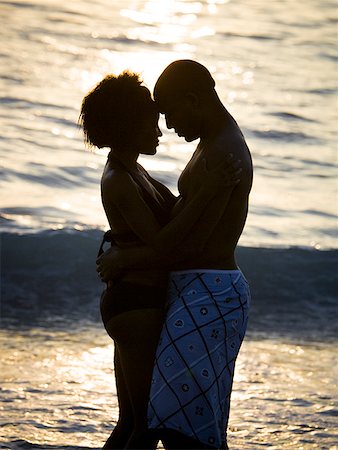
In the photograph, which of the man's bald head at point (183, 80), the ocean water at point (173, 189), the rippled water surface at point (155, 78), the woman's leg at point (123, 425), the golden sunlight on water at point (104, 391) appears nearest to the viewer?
the man's bald head at point (183, 80)

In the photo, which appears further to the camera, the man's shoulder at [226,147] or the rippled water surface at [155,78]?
the rippled water surface at [155,78]

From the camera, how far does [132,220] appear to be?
Result: 3891 mm

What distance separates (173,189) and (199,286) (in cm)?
690

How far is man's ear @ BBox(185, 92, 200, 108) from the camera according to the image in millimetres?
3895

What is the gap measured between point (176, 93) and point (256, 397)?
2.77m

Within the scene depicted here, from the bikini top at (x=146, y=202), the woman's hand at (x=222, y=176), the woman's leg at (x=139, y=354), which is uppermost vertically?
the woman's hand at (x=222, y=176)

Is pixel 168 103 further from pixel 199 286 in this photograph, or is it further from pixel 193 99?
pixel 199 286

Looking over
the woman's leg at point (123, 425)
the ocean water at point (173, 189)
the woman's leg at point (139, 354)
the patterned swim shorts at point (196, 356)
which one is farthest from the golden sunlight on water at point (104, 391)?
the patterned swim shorts at point (196, 356)

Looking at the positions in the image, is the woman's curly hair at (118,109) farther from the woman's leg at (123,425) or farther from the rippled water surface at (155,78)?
the rippled water surface at (155,78)

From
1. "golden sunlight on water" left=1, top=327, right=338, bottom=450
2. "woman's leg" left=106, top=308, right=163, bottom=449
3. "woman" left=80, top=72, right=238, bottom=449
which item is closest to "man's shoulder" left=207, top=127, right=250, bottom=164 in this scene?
"woman" left=80, top=72, right=238, bottom=449

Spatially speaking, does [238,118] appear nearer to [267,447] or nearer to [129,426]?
[267,447]

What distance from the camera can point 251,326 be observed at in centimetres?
814

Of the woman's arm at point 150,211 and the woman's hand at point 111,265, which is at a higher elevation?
the woman's arm at point 150,211

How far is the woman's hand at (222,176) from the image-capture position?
3.79 m
